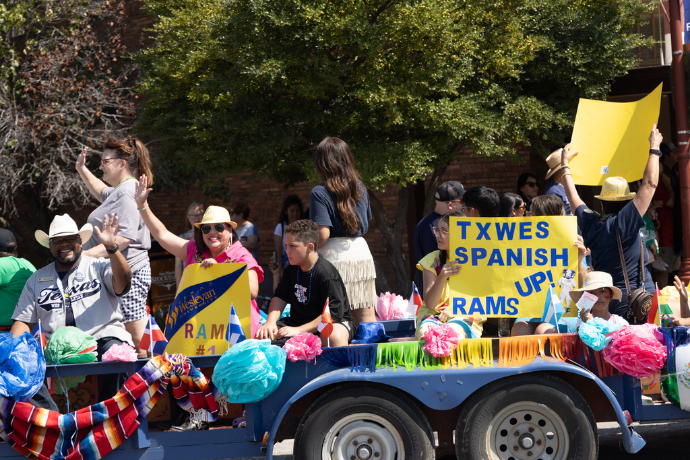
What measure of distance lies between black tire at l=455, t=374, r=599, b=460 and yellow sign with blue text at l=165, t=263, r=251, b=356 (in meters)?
1.52

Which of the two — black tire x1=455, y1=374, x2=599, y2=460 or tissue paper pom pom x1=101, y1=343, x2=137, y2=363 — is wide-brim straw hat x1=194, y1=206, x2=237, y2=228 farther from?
black tire x1=455, y1=374, x2=599, y2=460

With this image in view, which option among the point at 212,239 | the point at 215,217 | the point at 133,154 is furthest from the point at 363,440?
the point at 133,154

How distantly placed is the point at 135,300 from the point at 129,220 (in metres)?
0.59

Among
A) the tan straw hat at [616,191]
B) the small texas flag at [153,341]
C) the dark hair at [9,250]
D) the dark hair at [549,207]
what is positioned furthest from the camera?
the dark hair at [9,250]

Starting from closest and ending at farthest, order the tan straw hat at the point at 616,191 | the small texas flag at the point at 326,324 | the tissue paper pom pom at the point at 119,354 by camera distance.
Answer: the tissue paper pom pom at the point at 119,354, the small texas flag at the point at 326,324, the tan straw hat at the point at 616,191

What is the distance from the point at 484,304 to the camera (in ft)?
14.5

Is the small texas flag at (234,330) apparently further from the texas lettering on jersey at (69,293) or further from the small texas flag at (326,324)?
the texas lettering on jersey at (69,293)

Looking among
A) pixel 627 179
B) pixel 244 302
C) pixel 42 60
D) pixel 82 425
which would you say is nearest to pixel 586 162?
pixel 627 179

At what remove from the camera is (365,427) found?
12.8 ft

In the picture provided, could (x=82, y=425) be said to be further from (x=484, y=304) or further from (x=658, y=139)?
(x=658, y=139)

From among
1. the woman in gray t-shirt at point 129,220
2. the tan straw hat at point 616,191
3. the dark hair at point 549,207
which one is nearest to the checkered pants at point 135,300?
the woman in gray t-shirt at point 129,220

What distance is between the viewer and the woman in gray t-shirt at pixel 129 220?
491 cm

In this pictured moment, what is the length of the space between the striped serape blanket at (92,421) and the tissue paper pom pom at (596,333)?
2.28m

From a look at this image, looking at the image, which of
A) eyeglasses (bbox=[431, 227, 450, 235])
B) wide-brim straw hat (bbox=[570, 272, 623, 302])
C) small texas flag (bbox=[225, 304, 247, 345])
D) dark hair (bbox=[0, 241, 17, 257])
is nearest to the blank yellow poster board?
wide-brim straw hat (bbox=[570, 272, 623, 302])
